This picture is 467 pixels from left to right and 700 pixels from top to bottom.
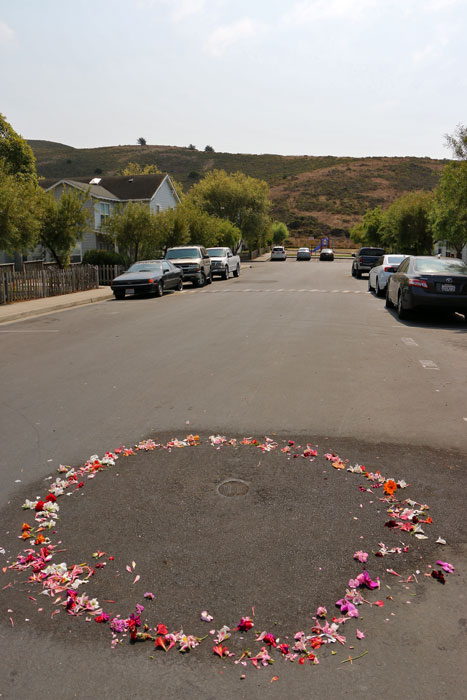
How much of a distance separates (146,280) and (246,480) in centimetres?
1766

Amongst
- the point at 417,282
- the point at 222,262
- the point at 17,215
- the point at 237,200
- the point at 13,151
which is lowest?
the point at 222,262

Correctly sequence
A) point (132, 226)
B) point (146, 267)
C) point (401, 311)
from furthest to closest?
point (132, 226), point (146, 267), point (401, 311)

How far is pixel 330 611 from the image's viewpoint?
2.95 meters

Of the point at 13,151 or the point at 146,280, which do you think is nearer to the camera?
the point at 146,280

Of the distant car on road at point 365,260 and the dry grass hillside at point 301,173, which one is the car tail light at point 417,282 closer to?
the distant car on road at point 365,260

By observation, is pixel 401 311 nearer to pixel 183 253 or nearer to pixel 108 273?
pixel 183 253

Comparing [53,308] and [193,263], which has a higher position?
[193,263]

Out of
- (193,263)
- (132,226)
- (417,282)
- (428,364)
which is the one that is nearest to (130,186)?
(132,226)

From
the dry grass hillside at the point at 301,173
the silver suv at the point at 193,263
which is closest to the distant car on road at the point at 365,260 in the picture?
the silver suv at the point at 193,263

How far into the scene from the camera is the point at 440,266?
1446 cm

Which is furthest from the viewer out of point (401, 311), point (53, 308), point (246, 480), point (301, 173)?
point (301, 173)

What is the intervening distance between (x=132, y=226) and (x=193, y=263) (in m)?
4.91

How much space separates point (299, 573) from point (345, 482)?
53.2 inches

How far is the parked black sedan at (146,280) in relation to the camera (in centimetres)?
2147
